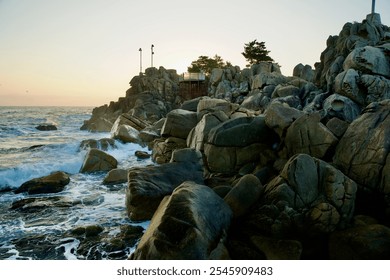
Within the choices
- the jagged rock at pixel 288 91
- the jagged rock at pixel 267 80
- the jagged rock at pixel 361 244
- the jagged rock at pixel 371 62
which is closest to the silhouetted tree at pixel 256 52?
the jagged rock at pixel 267 80

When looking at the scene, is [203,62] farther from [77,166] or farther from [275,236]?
[275,236]

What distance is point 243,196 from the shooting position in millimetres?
6785

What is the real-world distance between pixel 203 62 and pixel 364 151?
48514 mm

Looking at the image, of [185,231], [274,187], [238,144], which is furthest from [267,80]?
[185,231]

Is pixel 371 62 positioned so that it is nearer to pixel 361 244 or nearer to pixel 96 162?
pixel 361 244

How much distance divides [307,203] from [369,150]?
8.51ft

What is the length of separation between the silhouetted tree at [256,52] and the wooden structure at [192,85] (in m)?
9.75

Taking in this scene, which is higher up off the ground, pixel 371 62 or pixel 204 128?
pixel 371 62

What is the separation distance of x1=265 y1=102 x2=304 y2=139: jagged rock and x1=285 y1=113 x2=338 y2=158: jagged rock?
319mm

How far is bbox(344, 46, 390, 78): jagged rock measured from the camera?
51.0ft

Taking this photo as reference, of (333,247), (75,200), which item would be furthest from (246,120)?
(75,200)

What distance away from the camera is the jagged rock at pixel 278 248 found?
17.9 ft

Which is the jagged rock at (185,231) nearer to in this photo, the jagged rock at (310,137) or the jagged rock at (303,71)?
the jagged rock at (310,137)

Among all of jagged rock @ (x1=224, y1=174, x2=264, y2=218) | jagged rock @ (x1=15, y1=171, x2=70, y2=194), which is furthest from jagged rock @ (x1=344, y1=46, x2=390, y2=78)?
jagged rock @ (x1=15, y1=171, x2=70, y2=194)
